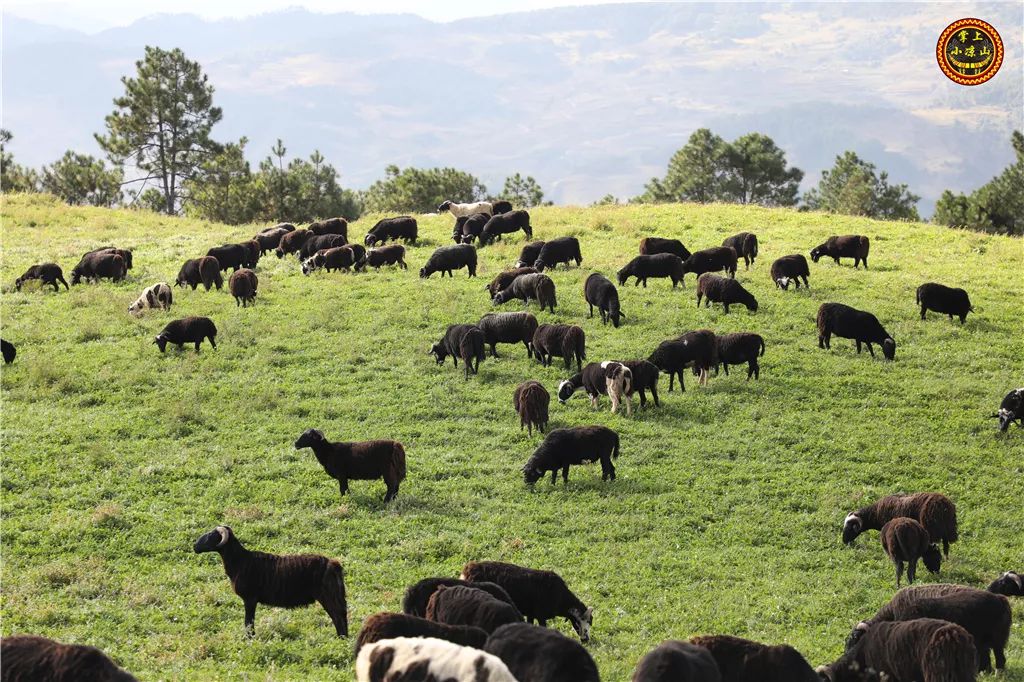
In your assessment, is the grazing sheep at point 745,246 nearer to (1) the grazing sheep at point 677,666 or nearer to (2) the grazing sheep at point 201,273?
(2) the grazing sheep at point 201,273

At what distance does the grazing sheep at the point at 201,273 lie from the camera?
30969 millimetres

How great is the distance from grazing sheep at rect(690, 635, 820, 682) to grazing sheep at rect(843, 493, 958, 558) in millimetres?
5659

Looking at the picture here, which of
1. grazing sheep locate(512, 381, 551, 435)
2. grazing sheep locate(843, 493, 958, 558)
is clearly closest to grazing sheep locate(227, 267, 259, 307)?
grazing sheep locate(512, 381, 551, 435)

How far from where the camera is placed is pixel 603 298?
1045 inches

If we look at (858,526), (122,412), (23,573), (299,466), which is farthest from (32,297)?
(858,526)

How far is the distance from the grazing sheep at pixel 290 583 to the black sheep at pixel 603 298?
583 inches

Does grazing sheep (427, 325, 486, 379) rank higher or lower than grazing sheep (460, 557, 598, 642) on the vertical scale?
higher

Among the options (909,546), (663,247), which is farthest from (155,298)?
(909,546)

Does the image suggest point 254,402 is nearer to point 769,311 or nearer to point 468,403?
point 468,403

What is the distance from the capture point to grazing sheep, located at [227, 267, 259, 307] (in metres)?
29.1

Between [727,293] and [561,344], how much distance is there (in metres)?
6.32

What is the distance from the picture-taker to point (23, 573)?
1412cm

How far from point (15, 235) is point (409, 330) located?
24.4 m

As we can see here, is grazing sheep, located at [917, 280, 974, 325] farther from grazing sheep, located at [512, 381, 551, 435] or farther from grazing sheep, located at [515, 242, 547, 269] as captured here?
grazing sheep, located at [512, 381, 551, 435]
